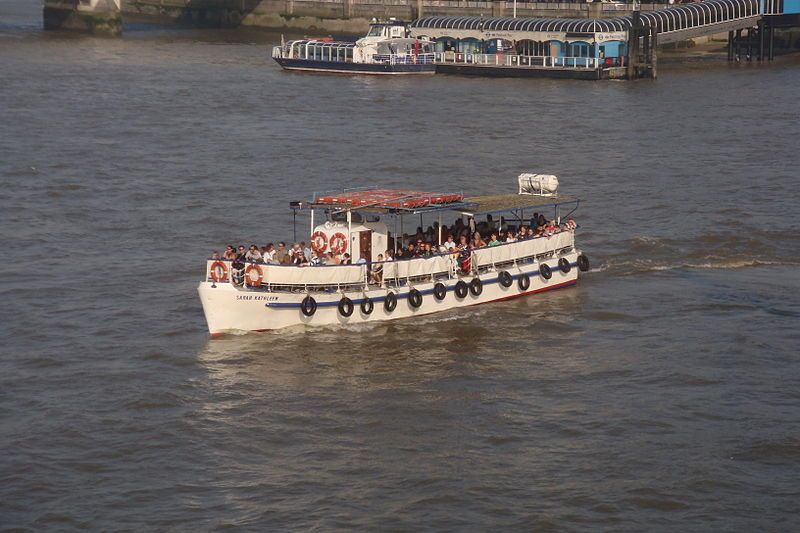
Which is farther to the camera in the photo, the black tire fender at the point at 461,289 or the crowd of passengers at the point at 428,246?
the black tire fender at the point at 461,289

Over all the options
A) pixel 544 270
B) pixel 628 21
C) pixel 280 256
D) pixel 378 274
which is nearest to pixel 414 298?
pixel 378 274

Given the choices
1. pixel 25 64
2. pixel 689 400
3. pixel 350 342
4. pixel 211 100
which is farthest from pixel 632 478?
pixel 25 64

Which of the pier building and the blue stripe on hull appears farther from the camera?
the pier building

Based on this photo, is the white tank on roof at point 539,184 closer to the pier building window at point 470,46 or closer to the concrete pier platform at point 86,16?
the pier building window at point 470,46

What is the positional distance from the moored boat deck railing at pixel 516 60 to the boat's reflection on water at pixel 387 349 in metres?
47.7

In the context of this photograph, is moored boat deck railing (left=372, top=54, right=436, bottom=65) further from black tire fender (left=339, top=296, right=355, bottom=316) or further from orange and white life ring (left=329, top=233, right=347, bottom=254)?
black tire fender (left=339, top=296, right=355, bottom=316)

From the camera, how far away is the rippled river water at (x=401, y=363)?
75.3 feet

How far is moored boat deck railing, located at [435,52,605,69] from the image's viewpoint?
7881 centimetres

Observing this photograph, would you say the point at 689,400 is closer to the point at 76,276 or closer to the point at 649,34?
the point at 76,276

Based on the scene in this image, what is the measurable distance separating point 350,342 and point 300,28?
266ft

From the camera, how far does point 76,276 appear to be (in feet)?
119

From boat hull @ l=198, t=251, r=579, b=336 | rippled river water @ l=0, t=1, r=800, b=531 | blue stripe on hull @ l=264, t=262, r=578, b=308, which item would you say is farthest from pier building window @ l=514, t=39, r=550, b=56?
boat hull @ l=198, t=251, r=579, b=336

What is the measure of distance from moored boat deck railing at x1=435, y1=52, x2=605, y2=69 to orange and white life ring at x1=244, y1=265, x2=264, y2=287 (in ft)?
167

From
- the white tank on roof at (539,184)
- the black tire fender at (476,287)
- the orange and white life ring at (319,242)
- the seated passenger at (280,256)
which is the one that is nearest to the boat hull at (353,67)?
the white tank on roof at (539,184)
